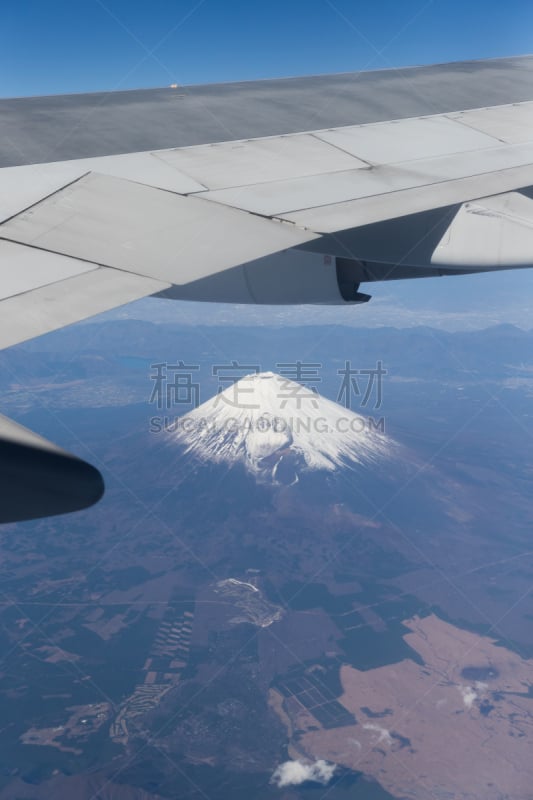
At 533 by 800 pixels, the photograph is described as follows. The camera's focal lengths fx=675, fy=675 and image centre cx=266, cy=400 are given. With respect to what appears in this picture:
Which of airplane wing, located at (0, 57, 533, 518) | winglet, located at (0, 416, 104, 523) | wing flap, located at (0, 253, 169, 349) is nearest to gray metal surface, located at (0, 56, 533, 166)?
airplane wing, located at (0, 57, 533, 518)

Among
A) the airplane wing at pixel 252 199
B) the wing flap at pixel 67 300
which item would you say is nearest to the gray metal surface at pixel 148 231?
the airplane wing at pixel 252 199

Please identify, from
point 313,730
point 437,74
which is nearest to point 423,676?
point 313,730

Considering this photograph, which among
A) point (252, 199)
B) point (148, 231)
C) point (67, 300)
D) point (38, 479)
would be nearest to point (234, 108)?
point (252, 199)

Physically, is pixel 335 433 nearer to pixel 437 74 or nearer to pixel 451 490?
pixel 451 490

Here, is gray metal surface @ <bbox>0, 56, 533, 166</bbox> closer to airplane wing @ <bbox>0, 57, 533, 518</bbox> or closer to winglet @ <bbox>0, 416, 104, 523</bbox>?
airplane wing @ <bbox>0, 57, 533, 518</bbox>

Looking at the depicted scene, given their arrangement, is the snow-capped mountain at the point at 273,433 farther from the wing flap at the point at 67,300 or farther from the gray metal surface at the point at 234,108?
the wing flap at the point at 67,300

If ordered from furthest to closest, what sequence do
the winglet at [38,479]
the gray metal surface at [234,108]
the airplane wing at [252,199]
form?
the gray metal surface at [234,108] < the airplane wing at [252,199] < the winglet at [38,479]
